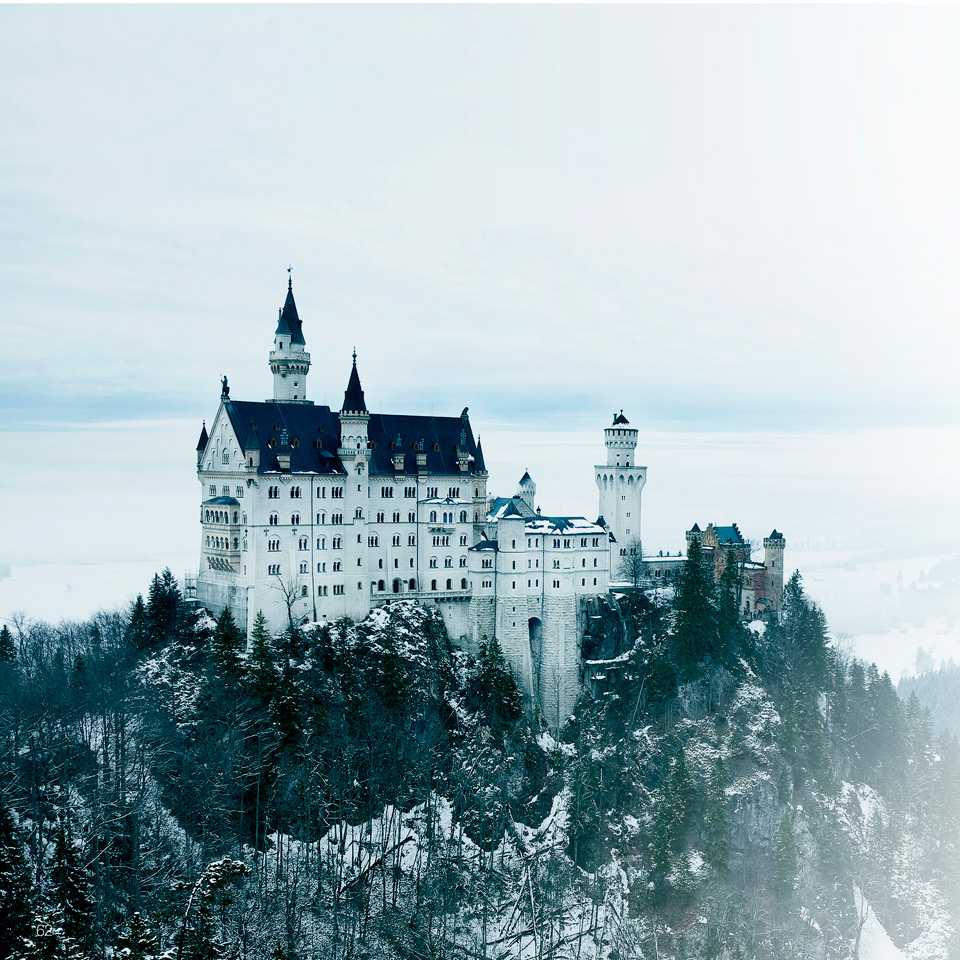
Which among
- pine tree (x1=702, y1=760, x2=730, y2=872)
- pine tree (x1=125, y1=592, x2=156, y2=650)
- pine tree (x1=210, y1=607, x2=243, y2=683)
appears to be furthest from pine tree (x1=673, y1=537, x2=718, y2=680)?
pine tree (x1=125, y1=592, x2=156, y2=650)

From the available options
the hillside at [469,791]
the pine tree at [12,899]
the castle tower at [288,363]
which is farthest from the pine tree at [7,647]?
the pine tree at [12,899]

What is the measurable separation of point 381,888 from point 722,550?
44.6 metres

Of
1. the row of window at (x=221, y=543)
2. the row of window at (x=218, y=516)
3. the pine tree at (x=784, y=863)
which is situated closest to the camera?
the pine tree at (x=784, y=863)

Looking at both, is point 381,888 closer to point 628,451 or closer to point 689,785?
point 689,785

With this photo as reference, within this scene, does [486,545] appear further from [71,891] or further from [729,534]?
[71,891]

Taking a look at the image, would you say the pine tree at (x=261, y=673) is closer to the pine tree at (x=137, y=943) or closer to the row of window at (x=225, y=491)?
the row of window at (x=225, y=491)

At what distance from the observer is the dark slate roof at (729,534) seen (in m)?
84.9

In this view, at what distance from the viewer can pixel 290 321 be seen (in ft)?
258

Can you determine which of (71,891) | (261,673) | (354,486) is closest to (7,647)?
(261,673)

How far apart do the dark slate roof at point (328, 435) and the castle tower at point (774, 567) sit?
29.2 m

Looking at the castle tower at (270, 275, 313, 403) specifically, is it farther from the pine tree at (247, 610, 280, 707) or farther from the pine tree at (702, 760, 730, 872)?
the pine tree at (702, 760, 730, 872)

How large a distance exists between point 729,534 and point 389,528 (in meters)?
33.0

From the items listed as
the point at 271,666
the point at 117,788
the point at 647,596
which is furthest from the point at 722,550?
the point at 117,788

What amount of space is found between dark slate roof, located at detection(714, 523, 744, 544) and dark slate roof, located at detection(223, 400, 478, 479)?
24690mm
